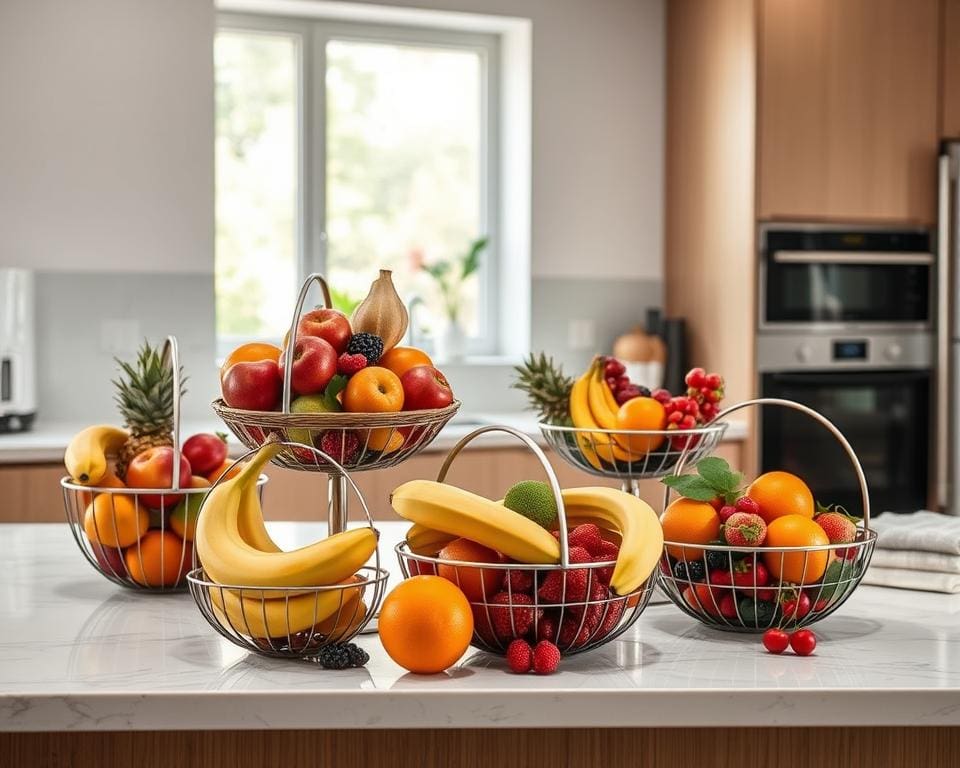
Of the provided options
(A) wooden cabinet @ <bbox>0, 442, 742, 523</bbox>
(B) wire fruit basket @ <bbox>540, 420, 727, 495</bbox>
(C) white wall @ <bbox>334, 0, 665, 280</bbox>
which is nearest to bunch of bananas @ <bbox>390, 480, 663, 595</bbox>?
(B) wire fruit basket @ <bbox>540, 420, 727, 495</bbox>

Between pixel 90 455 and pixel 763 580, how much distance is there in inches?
34.5

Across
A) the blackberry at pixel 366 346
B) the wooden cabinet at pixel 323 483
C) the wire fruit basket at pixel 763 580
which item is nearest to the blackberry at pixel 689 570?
the wire fruit basket at pixel 763 580

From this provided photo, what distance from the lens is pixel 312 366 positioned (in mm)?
1309

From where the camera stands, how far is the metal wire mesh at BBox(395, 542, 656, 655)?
1.14 m

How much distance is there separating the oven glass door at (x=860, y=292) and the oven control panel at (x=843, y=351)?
6cm

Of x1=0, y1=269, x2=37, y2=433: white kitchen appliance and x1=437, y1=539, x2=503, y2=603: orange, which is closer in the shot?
x1=437, y1=539, x2=503, y2=603: orange

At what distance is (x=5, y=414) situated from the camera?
10.6 ft

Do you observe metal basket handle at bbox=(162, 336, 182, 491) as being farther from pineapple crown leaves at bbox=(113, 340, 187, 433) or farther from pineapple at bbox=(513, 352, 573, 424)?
pineapple at bbox=(513, 352, 573, 424)

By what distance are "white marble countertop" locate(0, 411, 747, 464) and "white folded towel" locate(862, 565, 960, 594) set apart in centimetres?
104

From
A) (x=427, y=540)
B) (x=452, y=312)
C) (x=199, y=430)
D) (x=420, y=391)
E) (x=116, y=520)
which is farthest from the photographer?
(x=452, y=312)

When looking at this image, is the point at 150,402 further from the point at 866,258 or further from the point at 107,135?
the point at 866,258

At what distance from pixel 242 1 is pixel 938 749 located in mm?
3337

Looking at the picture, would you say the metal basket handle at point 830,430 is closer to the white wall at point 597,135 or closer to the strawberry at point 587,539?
the strawberry at point 587,539

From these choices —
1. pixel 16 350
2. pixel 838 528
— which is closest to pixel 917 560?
pixel 838 528
